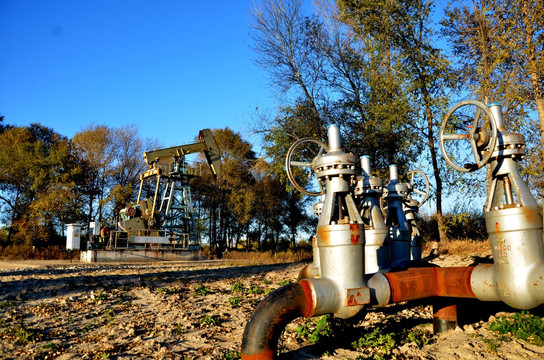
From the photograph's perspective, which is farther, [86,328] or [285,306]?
[86,328]

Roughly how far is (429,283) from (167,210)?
84.1 ft

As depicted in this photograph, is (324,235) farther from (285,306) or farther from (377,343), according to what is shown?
(377,343)

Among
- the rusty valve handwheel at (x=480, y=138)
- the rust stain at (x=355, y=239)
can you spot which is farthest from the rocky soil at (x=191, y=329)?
the rusty valve handwheel at (x=480, y=138)

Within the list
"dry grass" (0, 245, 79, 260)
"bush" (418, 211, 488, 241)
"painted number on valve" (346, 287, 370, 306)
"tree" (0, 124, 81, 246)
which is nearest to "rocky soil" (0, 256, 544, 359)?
"painted number on valve" (346, 287, 370, 306)

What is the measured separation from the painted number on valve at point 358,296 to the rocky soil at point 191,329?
2.88 ft

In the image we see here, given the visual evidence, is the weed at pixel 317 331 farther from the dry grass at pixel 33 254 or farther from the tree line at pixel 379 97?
the dry grass at pixel 33 254

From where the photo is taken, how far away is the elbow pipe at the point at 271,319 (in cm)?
310

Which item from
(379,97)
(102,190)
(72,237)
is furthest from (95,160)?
(379,97)

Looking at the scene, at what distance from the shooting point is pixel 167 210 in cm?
2792

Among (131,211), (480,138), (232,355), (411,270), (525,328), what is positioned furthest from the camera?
(131,211)

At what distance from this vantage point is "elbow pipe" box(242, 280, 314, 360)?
3104 mm

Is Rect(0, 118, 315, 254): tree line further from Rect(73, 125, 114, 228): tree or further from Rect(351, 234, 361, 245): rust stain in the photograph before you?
Rect(351, 234, 361, 245): rust stain

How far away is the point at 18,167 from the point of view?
28984mm

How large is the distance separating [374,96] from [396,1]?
351 cm
